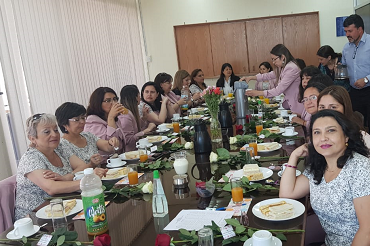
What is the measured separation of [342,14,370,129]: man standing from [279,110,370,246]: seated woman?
8.97 ft

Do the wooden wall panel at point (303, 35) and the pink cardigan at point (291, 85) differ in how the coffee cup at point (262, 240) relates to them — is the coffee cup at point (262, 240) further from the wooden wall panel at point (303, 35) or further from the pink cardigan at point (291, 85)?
the wooden wall panel at point (303, 35)

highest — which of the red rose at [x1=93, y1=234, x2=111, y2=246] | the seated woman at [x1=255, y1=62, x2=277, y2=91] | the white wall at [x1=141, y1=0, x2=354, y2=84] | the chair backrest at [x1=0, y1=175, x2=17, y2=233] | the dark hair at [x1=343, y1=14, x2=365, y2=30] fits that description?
the white wall at [x1=141, y1=0, x2=354, y2=84]

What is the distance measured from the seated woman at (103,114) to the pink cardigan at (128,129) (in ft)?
0.27

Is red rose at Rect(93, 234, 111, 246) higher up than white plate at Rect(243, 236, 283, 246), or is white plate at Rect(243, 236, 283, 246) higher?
red rose at Rect(93, 234, 111, 246)

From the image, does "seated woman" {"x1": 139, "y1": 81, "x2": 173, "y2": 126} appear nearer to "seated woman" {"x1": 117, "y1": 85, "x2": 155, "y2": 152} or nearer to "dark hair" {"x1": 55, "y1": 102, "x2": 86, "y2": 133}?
"seated woman" {"x1": 117, "y1": 85, "x2": 155, "y2": 152}

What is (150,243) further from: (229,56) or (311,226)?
(229,56)

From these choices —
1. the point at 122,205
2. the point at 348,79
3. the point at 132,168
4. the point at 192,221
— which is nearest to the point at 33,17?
the point at 132,168

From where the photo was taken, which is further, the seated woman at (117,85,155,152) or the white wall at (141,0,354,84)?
the white wall at (141,0,354,84)

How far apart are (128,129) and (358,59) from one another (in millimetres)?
2762

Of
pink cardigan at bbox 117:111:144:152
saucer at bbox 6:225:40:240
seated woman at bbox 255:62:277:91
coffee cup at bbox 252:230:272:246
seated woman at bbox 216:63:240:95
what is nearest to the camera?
coffee cup at bbox 252:230:272:246

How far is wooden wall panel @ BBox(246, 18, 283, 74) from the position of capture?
7008mm

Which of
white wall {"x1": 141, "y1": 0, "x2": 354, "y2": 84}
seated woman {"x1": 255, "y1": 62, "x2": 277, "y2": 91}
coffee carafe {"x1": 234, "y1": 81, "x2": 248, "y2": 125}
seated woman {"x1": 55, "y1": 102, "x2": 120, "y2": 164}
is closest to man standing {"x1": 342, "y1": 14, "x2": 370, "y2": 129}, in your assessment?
coffee carafe {"x1": 234, "y1": 81, "x2": 248, "y2": 125}

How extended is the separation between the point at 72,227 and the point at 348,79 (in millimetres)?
3834

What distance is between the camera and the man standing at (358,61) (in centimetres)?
389
